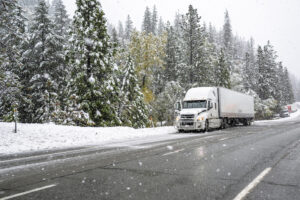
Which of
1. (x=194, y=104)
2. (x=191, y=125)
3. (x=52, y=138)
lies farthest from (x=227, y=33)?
(x=52, y=138)

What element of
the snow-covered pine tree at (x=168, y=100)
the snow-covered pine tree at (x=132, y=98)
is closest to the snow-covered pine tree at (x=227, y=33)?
the snow-covered pine tree at (x=168, y=100)

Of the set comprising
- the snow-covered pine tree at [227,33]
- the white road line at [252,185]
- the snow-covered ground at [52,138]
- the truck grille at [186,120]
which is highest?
the snow-covered pine tree at [227,33]

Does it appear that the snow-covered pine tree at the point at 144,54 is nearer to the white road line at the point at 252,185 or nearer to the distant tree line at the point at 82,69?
the distant tree line at the point at 82,69

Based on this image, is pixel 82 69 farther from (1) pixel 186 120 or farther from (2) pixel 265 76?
(2) pixel 265 76

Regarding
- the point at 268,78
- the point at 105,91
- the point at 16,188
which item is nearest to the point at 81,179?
the point at 16,188

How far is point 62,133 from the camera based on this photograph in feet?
58.0

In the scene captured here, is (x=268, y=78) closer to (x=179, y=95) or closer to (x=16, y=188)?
(x=179, y=95)

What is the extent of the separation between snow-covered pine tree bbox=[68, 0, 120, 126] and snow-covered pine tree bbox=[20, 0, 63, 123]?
521cm

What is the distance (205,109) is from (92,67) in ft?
37.4

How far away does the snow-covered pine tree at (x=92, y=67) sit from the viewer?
25.5 m

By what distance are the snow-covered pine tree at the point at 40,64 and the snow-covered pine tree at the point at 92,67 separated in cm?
521

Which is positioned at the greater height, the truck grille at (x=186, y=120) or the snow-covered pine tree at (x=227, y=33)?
the snow-covered pine tree at (x=227, y=33)

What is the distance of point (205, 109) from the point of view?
23.8 m

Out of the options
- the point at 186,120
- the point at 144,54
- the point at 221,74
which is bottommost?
the point at 186,120
